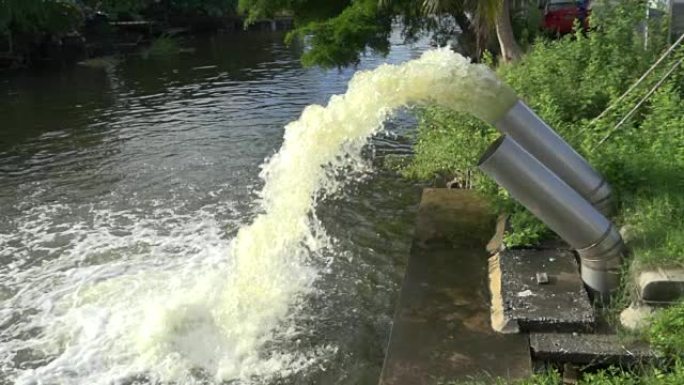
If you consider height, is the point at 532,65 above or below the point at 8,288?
above

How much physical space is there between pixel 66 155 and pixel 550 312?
11899 mm

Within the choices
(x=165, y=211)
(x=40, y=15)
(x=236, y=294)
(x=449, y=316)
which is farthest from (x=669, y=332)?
(x=40, y=15)

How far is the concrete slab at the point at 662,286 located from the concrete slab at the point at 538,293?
14.9 inches

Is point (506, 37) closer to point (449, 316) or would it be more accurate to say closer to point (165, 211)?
point (165, 211)

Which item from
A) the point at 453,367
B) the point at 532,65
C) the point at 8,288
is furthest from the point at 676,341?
the point at 8,288

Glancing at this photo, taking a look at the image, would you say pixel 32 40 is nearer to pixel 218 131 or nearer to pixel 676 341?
pixel 218 131

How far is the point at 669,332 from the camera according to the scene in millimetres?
4137

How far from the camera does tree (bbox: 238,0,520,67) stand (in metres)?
13.6

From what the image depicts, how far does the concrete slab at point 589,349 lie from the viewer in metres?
4.14

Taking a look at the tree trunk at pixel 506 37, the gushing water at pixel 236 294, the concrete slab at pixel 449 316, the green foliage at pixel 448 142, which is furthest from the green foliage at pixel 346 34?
the concrete slab at pixel 449 316

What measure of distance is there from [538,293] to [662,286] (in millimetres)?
827

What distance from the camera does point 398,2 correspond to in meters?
16.2

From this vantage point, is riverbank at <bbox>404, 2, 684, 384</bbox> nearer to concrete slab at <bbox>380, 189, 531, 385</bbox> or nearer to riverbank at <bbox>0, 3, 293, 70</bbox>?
concrete slab at <bbox>380, 189, 531, 385</bbox>

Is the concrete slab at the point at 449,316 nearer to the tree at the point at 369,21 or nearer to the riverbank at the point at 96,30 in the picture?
the tree at the point at 369,21
